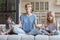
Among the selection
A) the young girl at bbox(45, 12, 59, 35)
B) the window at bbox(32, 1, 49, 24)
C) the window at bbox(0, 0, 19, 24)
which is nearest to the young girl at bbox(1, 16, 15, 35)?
the young girl at bbox(45, 12, 59, 35)

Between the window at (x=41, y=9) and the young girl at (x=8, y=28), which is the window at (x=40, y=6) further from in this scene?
the young girl at (x=8, y=28)

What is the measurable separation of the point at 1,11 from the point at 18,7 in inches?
21.5

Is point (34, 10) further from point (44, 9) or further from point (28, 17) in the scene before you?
point (28, 17)

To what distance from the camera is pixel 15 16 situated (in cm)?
606

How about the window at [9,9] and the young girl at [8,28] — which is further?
the window at [9,9]

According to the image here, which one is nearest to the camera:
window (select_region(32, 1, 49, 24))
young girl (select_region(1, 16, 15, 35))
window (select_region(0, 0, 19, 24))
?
young girl (select_region(1, 16, 15, 35))

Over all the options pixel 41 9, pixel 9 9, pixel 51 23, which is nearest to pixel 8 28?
pixel 51 23

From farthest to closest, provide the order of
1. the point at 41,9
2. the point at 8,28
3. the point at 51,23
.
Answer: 1. the point at 41,9
2. the point at 8,28
3. the point at 51,23

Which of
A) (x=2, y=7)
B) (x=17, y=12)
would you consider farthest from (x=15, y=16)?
(x=2, y=7)

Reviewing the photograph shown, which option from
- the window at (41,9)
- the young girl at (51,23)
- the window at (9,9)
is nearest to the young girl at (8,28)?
the young girl at (51,23)

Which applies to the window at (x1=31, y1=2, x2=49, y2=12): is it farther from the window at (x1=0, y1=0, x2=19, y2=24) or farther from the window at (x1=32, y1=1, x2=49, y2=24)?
the window at (x1=0, y1=0, x2=19, y2=24)

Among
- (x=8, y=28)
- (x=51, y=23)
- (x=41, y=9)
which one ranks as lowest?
(x=8, y=28)

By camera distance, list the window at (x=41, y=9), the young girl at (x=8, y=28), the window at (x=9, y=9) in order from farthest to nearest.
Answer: the window at (x=41, y=9)
the window at (x=9, y=9)
the young girl at (x=8, y=28)

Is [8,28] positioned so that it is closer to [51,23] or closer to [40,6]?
[51,23]
